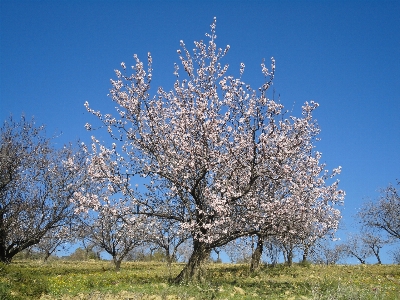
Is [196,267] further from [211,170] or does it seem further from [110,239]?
[110,239]

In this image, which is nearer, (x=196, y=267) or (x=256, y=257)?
(x=196, y=267)

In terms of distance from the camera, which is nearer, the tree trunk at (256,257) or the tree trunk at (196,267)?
the tree trunk at (196,267)

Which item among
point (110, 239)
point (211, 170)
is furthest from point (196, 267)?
point (110, 239)

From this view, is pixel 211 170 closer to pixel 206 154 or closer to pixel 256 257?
pixel 206 154

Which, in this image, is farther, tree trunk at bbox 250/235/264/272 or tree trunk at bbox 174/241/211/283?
tree trunk at bbox 250/235/264/272

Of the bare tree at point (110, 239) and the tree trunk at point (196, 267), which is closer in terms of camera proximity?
the tree trunk at point (196, 267)

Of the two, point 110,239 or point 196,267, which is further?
point 110,239

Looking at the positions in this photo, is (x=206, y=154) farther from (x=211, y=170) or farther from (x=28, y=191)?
(x=28, y=191)

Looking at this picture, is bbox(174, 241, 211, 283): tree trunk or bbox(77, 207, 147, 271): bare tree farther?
bbox(77, 207, 147, 271): bare tree

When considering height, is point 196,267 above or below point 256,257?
below

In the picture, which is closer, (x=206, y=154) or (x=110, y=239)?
(x=206, y=154)

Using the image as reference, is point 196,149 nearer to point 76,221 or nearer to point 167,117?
point 167,117

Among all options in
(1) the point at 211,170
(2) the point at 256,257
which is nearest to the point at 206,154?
(1) the point at 211,170

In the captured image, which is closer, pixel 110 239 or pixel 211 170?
pixel 211 170
